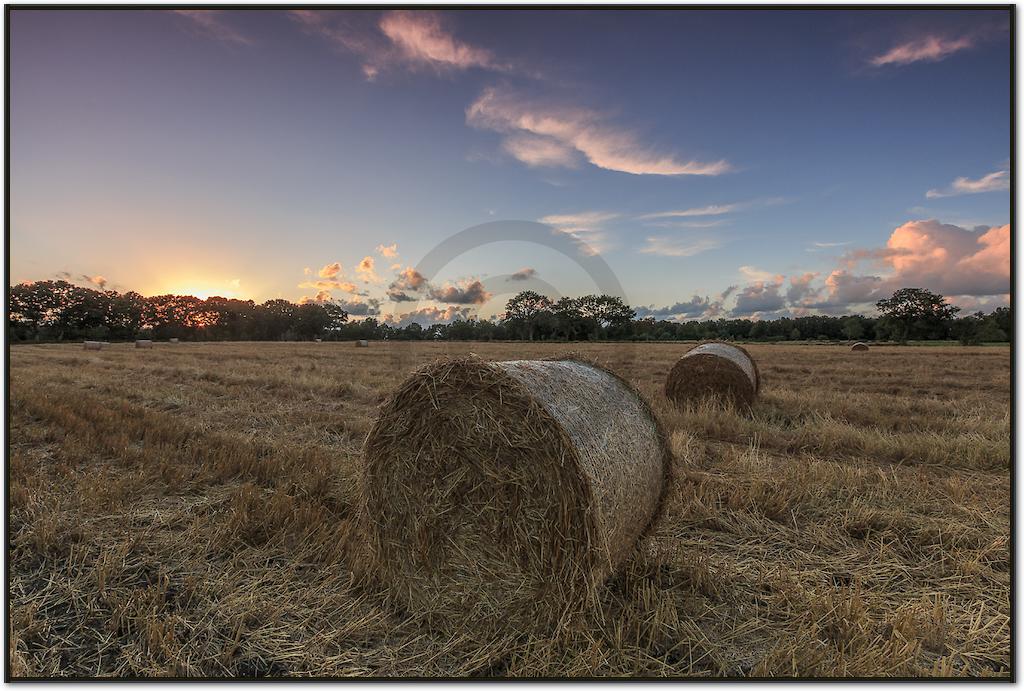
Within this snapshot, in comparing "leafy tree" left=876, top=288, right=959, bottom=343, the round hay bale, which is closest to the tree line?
"leafy tree" left=876, top=288, right=959, bottom=343

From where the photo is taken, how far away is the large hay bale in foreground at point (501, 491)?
10.8 feet

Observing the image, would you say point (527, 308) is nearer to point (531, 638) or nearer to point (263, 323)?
point (531, 638)

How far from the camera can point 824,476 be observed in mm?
5707

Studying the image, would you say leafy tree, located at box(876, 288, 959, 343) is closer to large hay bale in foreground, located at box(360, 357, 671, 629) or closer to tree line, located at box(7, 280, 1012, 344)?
tree line, located at box(7, 280, 1012, 344)

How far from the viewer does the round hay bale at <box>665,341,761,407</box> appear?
1007 cm

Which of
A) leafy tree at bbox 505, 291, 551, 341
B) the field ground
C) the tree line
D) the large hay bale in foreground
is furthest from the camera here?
the tree line

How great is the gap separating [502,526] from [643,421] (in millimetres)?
1532

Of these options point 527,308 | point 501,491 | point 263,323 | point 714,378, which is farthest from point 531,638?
point 263,323

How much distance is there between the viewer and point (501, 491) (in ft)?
11.5

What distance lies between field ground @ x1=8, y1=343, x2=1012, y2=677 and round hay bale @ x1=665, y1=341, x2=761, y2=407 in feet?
7.45

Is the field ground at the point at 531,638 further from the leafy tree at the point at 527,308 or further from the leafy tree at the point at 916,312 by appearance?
the leafy tree at the point at 916,312

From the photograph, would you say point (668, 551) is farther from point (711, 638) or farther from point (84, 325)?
point (84, 325)

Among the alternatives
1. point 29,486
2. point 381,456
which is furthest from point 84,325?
point 381,456

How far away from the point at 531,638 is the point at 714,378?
8065 millimetres
